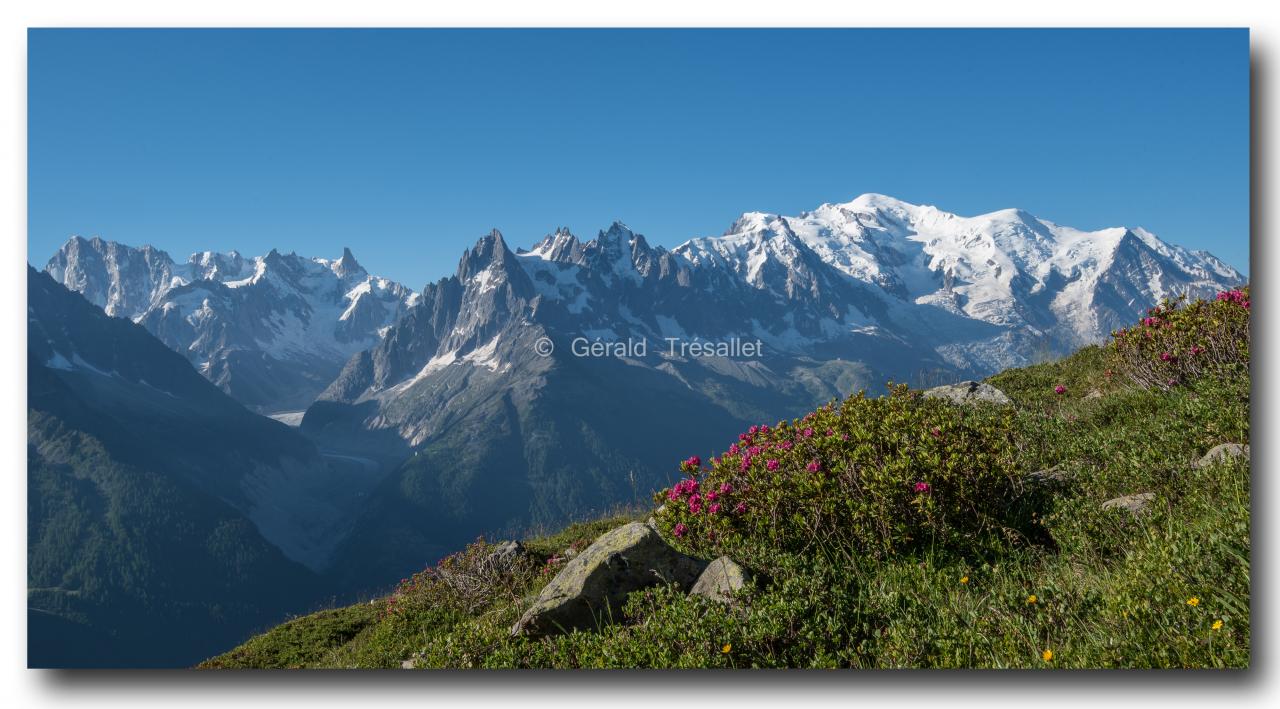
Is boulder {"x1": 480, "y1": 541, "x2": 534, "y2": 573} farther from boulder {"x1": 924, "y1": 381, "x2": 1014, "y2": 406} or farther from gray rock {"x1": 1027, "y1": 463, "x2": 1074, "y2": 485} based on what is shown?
boulder {"x1": 924, "y1": 381, "x2": 1014, "y2": 406}

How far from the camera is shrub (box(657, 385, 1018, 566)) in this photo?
23.8 feet

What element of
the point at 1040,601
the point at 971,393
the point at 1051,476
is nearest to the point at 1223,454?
the point at 1051,476

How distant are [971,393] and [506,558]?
8469mm

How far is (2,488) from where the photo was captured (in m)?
9.62

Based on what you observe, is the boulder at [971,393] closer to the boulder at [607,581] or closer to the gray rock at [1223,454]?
the gray rock at [1223,454]

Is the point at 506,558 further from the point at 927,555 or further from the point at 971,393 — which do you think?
the point at 971,393

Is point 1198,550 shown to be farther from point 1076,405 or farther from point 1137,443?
point 1076,405

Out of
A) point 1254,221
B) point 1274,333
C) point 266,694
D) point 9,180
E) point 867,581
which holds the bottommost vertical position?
point 266,694

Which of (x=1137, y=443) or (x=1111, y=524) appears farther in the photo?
(x=1137, y=443)

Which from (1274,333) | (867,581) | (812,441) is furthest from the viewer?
(1274,333)

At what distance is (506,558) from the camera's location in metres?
11.2

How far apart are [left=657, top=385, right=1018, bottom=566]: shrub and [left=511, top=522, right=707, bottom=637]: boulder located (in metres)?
0.70

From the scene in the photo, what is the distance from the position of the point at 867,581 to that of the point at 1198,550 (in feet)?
8.28

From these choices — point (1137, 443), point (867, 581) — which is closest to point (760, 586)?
point (867, 581)
